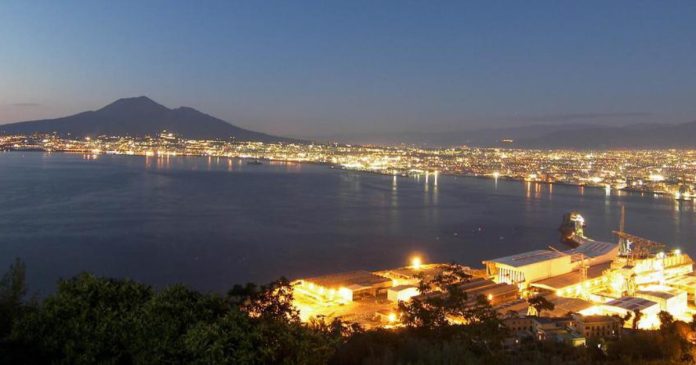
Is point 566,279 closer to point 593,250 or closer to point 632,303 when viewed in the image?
point 632,303

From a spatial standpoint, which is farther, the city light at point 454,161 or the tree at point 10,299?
the city light at point 454,161

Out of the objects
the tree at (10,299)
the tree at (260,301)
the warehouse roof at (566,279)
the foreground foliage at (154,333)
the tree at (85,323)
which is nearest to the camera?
the foreground foliage at (154,333)

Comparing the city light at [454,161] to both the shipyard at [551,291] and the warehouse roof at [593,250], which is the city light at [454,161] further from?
the shipyard at [551,291]

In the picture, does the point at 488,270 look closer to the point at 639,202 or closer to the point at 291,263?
the point at 291,263

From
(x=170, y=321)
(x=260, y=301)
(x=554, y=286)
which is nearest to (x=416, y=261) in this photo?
(x=554, y=286)

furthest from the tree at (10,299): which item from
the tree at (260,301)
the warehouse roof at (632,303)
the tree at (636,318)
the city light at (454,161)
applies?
the city light at (454,161)

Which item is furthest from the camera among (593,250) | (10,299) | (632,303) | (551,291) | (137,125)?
(137,125)

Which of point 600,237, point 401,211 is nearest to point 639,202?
point 600,237

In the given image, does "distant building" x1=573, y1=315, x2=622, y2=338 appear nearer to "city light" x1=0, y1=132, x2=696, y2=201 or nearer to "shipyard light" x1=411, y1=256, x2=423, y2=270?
"shipyard light" x1=411, y1=256, x2=423, y2=270
